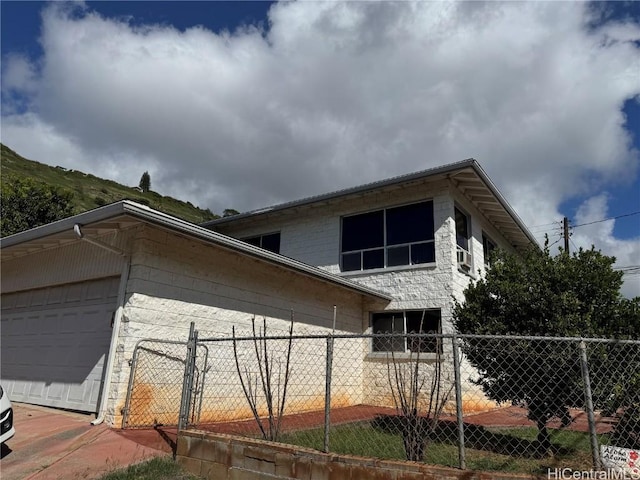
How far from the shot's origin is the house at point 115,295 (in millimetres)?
7348

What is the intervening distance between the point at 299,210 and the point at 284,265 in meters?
5.41

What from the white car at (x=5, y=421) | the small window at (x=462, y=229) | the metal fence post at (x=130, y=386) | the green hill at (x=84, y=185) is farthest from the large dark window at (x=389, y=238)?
the green hill at (x=84, y=185)

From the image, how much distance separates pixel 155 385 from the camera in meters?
7.48

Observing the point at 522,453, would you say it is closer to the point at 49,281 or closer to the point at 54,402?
the point at 54,402

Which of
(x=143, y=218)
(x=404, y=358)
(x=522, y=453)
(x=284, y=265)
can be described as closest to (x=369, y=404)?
(x=404, y=358)

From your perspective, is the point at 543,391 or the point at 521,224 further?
the point at 521,224

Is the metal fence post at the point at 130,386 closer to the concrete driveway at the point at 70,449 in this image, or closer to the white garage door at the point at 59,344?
the concrete driveway at the point at 70,449

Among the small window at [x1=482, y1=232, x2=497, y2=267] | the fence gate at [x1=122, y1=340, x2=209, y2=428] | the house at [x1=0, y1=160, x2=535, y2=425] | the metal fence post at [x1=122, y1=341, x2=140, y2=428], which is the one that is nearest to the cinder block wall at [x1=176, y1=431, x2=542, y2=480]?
the house at [x1=0, y1=160, x2=535, y2=425]

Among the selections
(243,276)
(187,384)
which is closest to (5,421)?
(187,384)

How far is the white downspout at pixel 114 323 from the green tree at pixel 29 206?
16239 millimetres

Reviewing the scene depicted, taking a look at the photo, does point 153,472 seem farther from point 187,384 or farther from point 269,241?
point 269,241

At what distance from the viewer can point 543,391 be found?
6289 millimetres

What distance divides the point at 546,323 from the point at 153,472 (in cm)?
574

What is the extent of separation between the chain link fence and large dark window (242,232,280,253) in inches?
212
